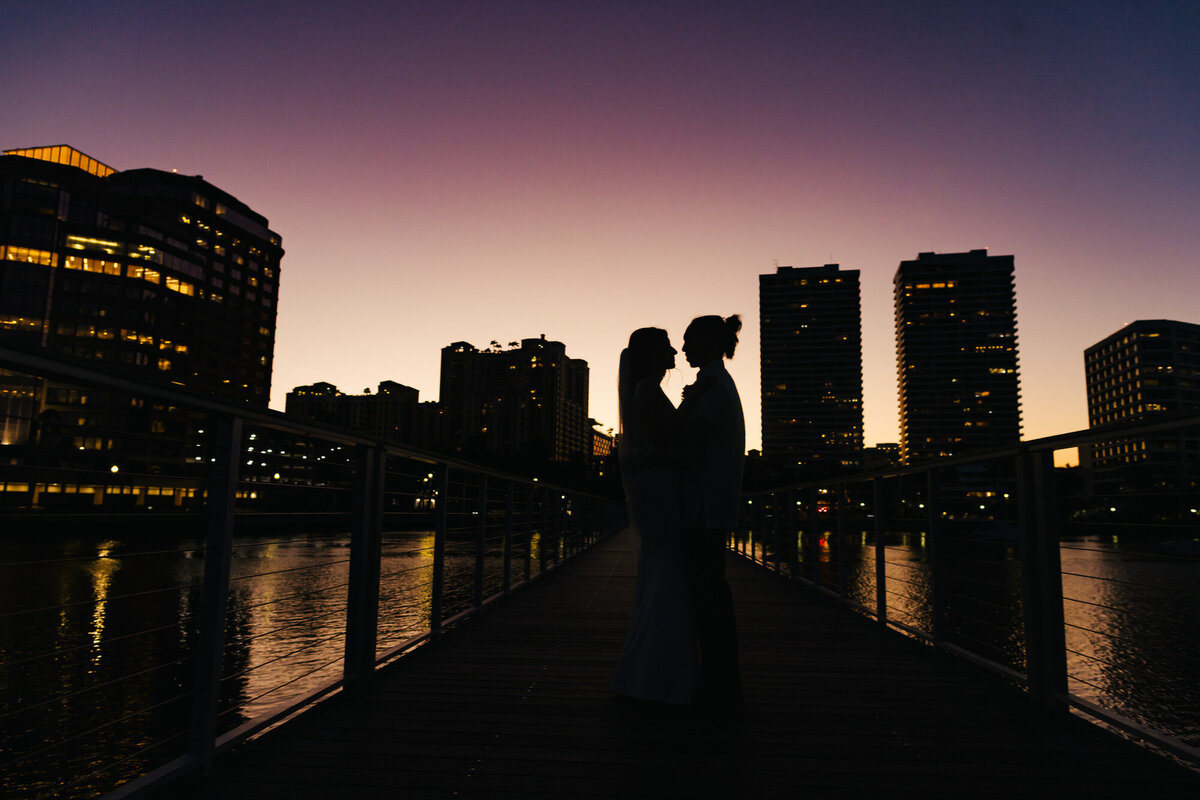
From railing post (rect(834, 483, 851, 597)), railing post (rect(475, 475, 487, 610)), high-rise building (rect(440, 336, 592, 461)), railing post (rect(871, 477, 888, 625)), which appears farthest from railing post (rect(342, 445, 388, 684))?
high-rise building (rect(440, 336, 592, 461))

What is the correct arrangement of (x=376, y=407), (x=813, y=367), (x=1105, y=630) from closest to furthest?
1. (x=1105, y=630)
2. (x=376, y=407)
3. (x=813, y=367)

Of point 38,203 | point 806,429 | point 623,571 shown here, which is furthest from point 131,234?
point 806,429

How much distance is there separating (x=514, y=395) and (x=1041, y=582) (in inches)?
5637

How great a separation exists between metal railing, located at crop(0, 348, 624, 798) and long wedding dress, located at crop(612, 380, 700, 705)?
3.70ft

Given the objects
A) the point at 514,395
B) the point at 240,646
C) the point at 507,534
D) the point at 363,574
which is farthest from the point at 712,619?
the point at 514,395

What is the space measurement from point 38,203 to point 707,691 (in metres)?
74.2

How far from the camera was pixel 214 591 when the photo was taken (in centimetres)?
213

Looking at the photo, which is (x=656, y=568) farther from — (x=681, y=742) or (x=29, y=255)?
(x=29, y=255)

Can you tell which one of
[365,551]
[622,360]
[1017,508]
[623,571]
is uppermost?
[622,360]

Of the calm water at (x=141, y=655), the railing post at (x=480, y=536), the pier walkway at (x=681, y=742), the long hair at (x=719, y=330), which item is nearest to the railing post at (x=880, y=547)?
the pier walkway at (x=681, y=742)

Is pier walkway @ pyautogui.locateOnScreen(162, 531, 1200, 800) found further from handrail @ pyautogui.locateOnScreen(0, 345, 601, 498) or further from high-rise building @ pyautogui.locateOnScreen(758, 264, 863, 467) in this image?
high-rise building @ pyautogui.locateOnScreen(758, 264, 863, 467)

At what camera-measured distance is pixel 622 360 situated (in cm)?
305

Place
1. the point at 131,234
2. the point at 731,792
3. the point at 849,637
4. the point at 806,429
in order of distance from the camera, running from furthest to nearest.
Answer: the point at 806,429
the point at 131,234
the point at 849,637
the point at 731,792

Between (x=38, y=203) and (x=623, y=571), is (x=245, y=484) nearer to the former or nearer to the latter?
(x=623, y=571)
